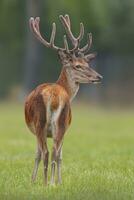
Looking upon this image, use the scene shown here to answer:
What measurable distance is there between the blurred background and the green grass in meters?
11.8

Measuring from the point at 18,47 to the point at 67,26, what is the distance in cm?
3284

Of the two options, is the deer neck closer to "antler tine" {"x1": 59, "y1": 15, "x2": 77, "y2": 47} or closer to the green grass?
"antler tine" {"x1": 59, "y1": 15, "x2": 77, "y2": 47}

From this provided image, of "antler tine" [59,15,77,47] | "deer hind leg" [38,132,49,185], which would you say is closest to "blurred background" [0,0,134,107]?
"antler tine" [59,15,77,47]

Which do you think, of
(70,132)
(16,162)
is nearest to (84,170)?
(16,162)

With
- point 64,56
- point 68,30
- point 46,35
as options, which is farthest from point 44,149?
point 46,35

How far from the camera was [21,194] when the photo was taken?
995 centimetres

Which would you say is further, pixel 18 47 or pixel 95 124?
pixel 18 47

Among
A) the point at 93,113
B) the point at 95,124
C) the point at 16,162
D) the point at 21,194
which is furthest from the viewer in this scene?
the point at 93,113

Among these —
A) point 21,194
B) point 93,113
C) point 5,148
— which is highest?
point 21,194

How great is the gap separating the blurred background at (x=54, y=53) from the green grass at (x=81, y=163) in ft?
38.6

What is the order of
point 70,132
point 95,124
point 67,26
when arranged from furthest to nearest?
1. point 95,124
2. point 70,132
3. point 67,26

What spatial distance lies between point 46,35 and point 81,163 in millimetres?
28774

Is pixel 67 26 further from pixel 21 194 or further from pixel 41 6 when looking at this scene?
pixel 41 6

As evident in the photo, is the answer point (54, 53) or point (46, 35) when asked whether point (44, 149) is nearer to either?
point (54, 53)
